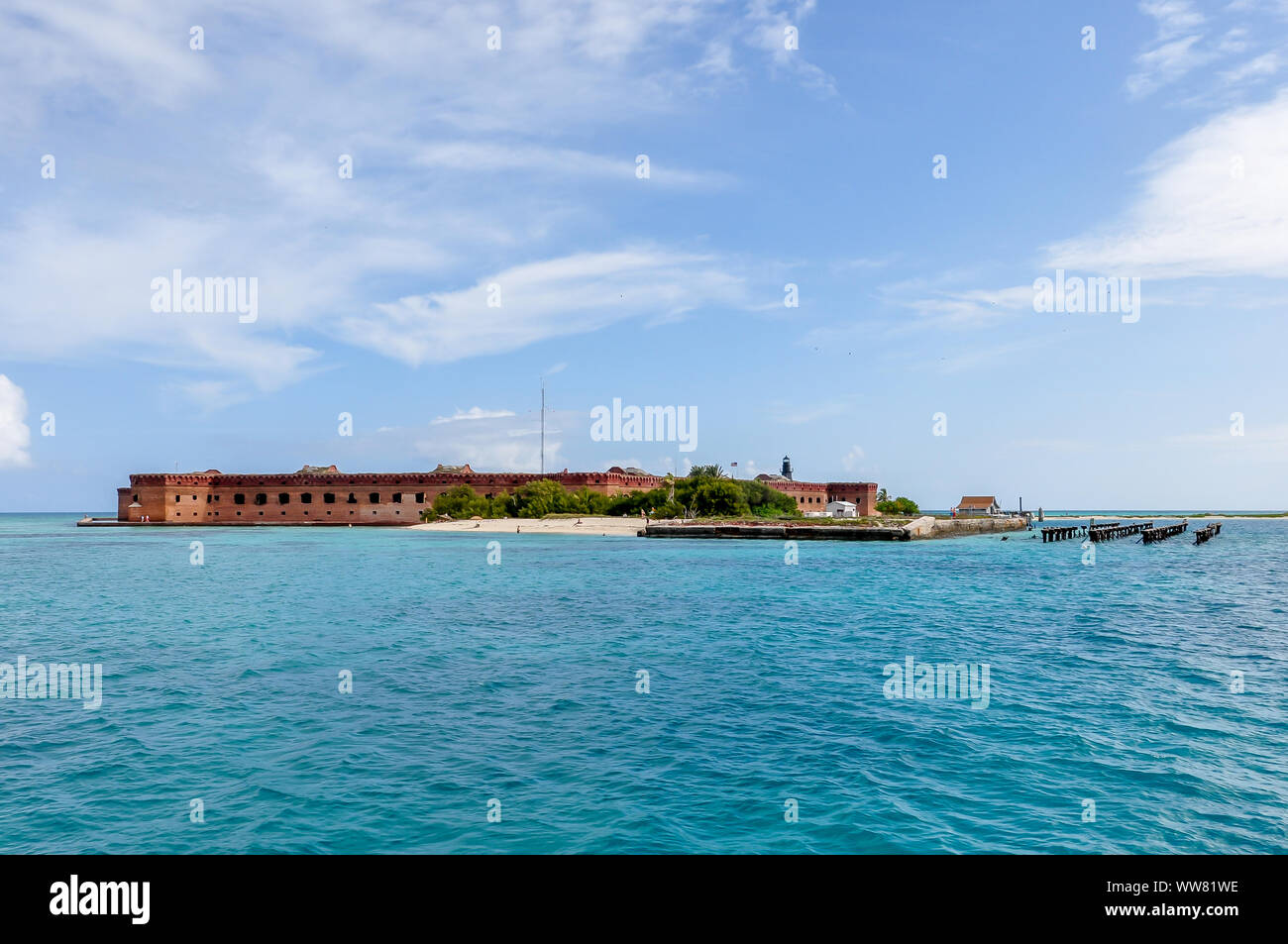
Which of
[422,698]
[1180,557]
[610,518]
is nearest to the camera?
[422,698]

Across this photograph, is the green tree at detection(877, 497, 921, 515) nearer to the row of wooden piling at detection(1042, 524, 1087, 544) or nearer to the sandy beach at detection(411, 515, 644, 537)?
the row of wooden piling at detection(1042, 524, 1087, 544)

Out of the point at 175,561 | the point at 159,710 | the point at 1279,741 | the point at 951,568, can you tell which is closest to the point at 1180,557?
the point at 951,568

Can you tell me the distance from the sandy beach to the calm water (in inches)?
1939

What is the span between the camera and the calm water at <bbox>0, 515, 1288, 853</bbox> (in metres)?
7.68

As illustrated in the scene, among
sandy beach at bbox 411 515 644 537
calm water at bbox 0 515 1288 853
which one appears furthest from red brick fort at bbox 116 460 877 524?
calm water at bbox 0 515 1288 853

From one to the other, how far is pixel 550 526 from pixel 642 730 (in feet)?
222

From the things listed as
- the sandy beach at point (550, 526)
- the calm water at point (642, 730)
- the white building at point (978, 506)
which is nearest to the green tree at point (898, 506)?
the white building at point (978, 506)

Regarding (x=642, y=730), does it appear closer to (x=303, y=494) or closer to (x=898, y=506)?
(x=303, y=494)

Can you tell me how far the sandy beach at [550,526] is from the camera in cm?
7419

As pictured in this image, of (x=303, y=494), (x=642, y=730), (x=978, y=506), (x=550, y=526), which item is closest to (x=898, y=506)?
(x=978, y=506)
